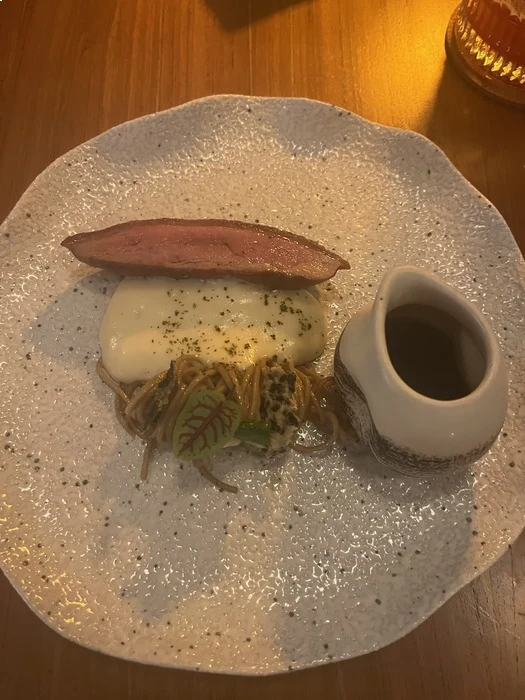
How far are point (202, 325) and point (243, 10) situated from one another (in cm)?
158

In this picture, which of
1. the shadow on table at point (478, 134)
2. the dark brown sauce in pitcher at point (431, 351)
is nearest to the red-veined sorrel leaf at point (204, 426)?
the dark brown sauce in pitcher at point (431, 351)

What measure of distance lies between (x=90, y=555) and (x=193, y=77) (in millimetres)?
1752

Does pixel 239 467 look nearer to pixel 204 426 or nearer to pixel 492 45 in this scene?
pixel 204 426

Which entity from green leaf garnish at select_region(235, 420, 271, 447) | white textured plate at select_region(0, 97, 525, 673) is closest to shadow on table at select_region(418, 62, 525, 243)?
white textured plate at select_region(0, 97, 525, 673)

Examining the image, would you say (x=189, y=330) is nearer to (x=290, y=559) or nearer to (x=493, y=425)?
(x=290, y=559)

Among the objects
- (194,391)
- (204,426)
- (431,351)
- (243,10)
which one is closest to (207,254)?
(194,391)

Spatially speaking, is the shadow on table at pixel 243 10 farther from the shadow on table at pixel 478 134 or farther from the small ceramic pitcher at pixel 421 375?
the small ceramic pitcher at pixel 421 375

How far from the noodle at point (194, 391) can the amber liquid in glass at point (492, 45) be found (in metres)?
1.49

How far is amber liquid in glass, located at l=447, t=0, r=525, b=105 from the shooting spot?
2.06m

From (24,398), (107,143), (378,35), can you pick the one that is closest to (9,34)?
(107,143)

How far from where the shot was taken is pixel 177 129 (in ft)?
6.03

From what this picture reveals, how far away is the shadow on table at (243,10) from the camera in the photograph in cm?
236

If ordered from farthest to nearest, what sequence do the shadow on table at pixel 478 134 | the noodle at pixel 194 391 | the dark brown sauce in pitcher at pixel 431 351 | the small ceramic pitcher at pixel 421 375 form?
the shadow on table at pixel 478 134 < the noodle at pixel 194 391 < the dark brown sauce in pitcher at pixel 431 351 < the small ceramic pitcher at pixel 421 375

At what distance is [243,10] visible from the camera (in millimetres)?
2395
